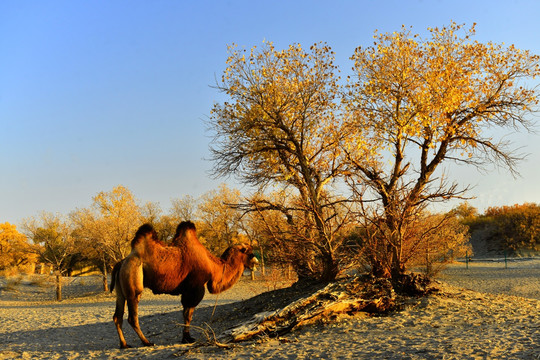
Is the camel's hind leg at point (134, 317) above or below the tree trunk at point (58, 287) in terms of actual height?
above

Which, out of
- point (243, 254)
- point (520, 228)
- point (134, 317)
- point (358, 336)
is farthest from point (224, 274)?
point (520, 228)

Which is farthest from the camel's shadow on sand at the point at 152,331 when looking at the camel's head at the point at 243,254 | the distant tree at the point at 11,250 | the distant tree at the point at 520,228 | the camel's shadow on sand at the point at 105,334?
the distant tree at the point at 520,228

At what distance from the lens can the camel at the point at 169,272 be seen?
31.3 ft

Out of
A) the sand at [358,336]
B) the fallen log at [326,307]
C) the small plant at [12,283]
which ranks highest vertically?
the fallen log at [326,307]

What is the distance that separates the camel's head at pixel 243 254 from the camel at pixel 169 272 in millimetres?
90

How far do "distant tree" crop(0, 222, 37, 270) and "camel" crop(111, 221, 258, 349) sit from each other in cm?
4918

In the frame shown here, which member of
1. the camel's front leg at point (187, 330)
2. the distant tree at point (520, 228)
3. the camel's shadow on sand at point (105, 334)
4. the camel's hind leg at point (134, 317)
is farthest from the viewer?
the distant tree at point (520, 228)

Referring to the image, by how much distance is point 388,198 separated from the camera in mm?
12156

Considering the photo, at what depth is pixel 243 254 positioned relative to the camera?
11.1m

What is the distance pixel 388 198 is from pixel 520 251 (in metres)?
54.6

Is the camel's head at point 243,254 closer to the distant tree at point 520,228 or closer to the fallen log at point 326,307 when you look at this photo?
the fallen log at point 326,307

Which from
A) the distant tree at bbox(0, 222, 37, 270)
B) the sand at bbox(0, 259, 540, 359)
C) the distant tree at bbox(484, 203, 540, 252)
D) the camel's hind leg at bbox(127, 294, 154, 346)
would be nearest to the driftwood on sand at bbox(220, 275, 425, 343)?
the sand at bbox(0, 259, 540, 359)

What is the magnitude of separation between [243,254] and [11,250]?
5297 cm

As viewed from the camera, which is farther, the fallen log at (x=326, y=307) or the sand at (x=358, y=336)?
the fallen log at (x=326, y=307)
